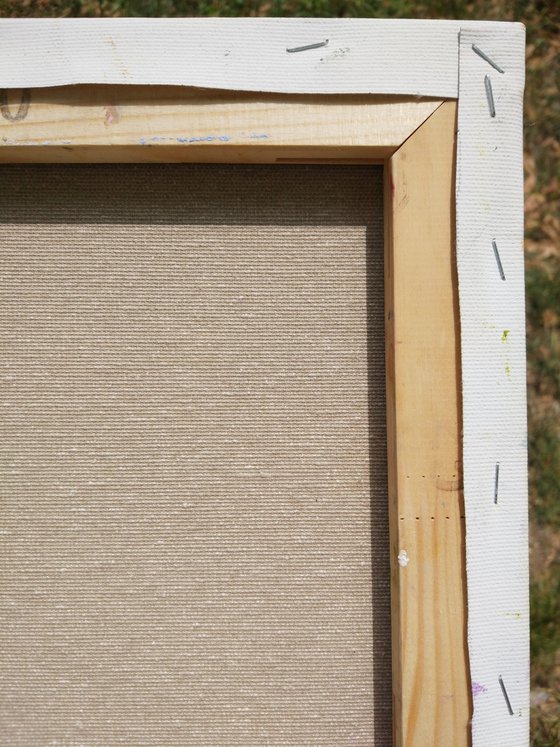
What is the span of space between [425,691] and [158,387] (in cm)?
46

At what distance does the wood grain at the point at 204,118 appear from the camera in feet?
2.15

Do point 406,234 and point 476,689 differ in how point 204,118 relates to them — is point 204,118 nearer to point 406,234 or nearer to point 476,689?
point 406,234

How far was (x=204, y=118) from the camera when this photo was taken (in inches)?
25.8

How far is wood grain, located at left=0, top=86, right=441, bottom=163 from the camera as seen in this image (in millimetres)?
654

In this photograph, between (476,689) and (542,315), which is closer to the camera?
(476,689)

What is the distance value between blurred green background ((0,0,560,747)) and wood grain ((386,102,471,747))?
21 cm

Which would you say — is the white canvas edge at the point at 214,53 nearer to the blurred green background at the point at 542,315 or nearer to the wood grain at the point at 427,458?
the wood grain at the point at 427,458

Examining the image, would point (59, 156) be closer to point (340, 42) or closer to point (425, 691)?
point (340, 42)

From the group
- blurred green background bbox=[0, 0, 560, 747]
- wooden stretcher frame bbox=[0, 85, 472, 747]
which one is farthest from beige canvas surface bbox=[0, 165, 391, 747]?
blurred green background bbox=[0, 0, 560, 747]

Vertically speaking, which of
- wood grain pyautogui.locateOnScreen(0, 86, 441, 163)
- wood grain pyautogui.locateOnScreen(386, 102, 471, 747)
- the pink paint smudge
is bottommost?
the pink paint smudge

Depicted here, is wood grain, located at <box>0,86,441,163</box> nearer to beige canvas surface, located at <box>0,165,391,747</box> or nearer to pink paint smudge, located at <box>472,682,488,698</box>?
beige canvas surface, located at <box>0,165,391,747</box>

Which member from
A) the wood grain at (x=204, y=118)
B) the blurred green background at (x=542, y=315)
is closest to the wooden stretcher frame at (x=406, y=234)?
the wood grain at (x=204, y=118)

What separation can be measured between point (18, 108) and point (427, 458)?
0.59 metres

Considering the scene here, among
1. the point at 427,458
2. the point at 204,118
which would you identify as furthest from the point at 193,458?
the point at 204,118
